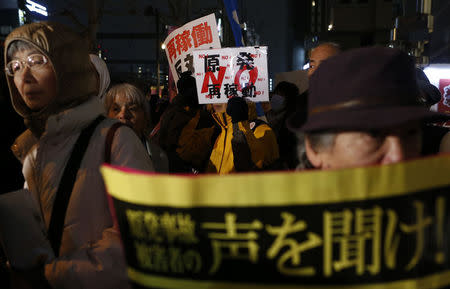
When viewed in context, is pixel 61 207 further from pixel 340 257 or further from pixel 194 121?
pixel 194 121

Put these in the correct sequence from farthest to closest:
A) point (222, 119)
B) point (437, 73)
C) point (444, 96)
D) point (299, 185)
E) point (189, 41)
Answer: point (437, 73) → point (444, 96) → point (189, 41) → point (222, 119) → point (299, 185)

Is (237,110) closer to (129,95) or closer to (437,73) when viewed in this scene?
(129,95)

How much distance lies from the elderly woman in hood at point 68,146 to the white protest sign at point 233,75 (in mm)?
2422

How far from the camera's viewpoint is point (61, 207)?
192 centimetres

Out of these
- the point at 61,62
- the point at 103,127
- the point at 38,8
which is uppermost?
the point at 38,8

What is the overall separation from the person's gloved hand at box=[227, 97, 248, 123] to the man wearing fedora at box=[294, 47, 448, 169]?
2793 millimetres

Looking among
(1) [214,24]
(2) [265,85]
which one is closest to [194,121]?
(2) [265,85]

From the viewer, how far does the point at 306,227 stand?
109cm

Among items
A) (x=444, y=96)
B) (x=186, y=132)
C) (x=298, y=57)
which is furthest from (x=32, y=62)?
(x=298, y=57)

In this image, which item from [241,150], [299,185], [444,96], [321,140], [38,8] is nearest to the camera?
[299,185]

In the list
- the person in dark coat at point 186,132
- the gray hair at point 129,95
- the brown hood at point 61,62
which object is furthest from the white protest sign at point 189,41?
the brown hood at point 61,62

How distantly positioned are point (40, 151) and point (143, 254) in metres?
1.09

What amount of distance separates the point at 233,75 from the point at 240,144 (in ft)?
2.84

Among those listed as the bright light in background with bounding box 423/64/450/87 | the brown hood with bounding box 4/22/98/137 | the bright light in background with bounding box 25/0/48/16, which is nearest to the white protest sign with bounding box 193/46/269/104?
the brown hood with bounding box 4/22/98/137
